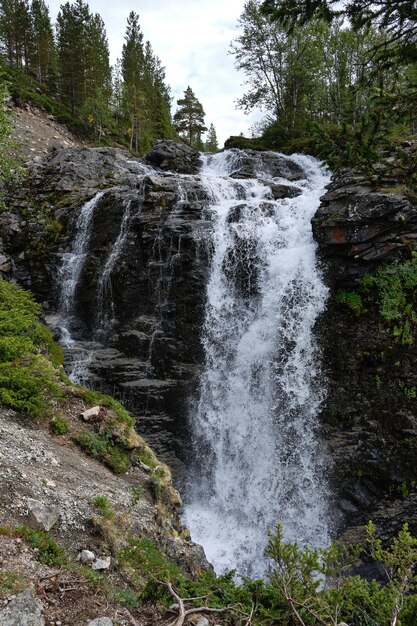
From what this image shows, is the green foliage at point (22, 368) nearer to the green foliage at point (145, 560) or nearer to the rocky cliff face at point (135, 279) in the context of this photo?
the green foliage at point (145, 560)

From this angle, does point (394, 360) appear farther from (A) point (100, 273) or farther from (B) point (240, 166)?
(B) point (240, 166)

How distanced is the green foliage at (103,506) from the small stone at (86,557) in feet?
2.80

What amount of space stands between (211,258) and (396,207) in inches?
260

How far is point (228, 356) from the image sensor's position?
45.5 ft

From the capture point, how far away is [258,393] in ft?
42.8

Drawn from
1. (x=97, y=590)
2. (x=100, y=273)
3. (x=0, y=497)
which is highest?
(x=100, y=273)

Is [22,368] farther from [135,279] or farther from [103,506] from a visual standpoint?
[135,279]

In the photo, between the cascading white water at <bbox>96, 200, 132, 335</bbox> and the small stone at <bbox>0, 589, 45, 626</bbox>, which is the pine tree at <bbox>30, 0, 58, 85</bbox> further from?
the small stone at <bbox>0, 589, 45, 626</bbox>

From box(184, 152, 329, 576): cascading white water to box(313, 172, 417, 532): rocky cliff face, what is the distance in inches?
25.8

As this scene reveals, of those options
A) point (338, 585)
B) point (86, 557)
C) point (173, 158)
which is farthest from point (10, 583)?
point (173, 158)

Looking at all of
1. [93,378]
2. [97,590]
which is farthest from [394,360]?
[97,590]

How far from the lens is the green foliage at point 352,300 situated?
13.0 m

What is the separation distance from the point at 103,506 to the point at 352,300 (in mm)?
10298

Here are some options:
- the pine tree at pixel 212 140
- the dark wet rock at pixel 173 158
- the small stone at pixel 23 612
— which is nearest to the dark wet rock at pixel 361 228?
the small stone at pixel 23 612
